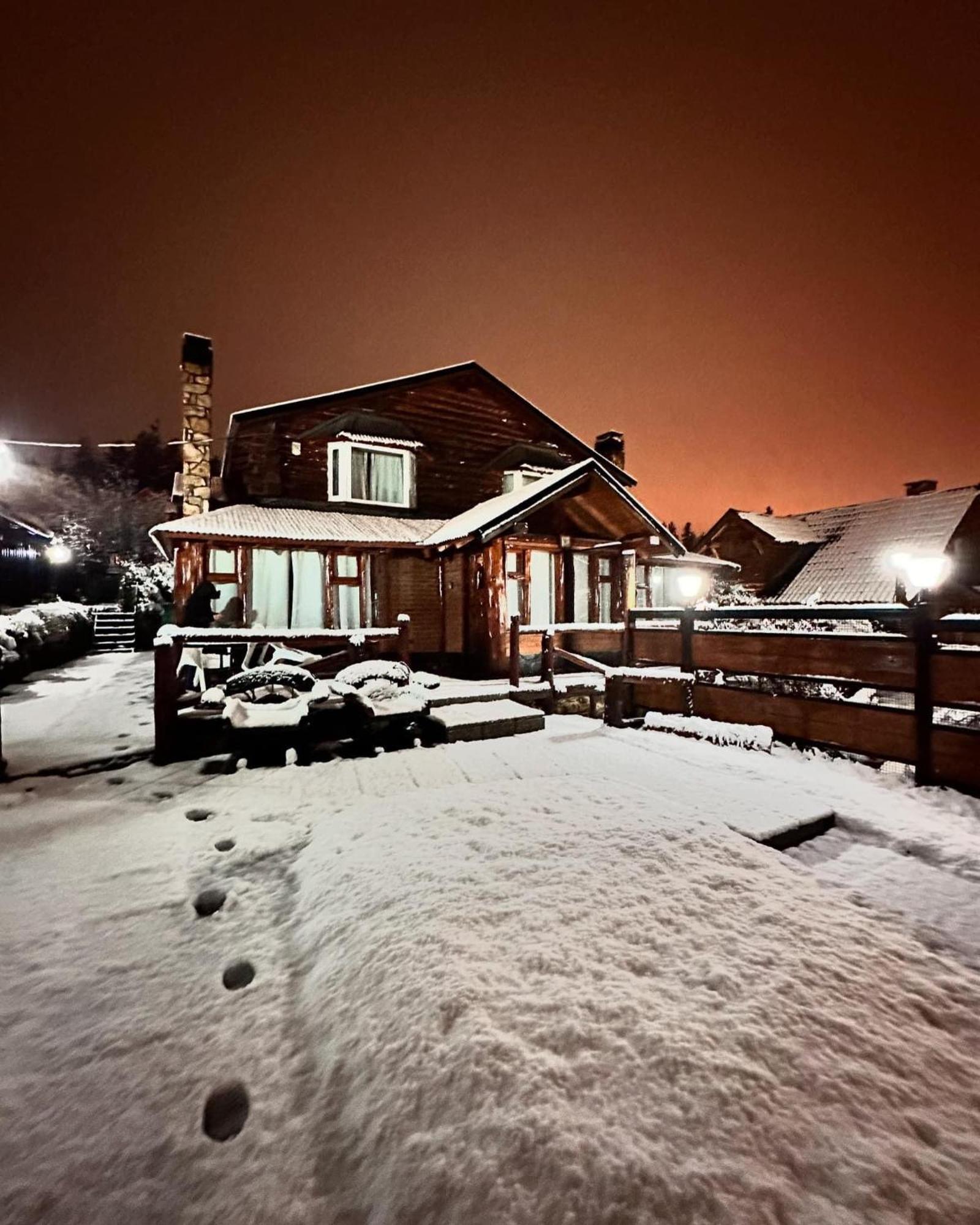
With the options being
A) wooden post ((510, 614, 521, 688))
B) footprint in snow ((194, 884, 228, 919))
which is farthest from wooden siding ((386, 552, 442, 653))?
footprint in snow ((194, 884, 228, 919))

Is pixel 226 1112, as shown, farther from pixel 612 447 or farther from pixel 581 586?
pixel 612 447

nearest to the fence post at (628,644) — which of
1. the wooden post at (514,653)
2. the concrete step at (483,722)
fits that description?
the concrete step at (483,722)

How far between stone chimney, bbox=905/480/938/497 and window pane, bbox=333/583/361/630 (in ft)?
97.6

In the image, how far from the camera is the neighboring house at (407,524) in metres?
12.4

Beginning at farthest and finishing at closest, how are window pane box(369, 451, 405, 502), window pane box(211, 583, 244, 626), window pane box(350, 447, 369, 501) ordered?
1. window pane box(369, 451, 405, 502)
2. window pane box(350, 447, 369, 501)
3. window pane box(211, 583, 244, 626)

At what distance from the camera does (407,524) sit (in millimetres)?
14406

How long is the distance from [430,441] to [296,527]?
5074mm

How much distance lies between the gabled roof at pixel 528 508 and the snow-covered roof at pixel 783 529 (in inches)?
Answer: 600

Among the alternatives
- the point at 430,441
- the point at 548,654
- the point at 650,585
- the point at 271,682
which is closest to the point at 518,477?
the point at 430,441

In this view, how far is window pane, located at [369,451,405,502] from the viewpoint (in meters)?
14.7

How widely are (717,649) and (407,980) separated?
246 inches

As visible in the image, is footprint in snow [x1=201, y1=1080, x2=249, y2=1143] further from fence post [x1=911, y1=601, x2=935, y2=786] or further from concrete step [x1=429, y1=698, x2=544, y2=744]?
fence post [x1=911, y1=601, x2=935, y2=786]

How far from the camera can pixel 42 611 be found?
662 inches

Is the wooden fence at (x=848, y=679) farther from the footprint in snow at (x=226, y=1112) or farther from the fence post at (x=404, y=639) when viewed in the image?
the footprint in snow at (x=226, y=1112)
